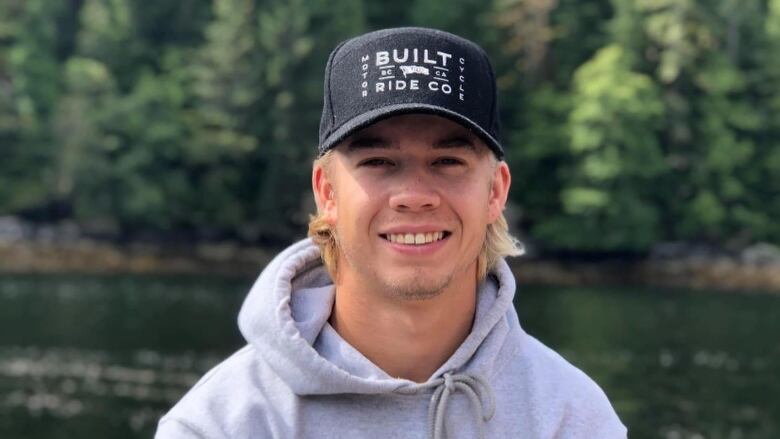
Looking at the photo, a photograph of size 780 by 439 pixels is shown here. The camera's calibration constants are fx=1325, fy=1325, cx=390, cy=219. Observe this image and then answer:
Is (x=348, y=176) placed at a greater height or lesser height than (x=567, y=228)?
greater

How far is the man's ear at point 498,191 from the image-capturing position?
8.72 feet

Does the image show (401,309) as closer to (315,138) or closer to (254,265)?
(254,265)

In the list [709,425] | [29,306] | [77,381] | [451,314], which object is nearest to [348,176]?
[451,314]

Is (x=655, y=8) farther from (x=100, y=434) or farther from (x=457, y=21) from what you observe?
(x=100, y=434)

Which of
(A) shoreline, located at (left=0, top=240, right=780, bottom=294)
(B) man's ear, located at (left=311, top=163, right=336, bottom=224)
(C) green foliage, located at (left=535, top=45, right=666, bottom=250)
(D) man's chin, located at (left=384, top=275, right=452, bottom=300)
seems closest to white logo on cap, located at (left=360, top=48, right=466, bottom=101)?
(B) man's ear, located at (left=311, top=163, right=336, bottom=224)

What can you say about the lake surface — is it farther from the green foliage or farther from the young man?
the young man

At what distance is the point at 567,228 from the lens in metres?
44.3

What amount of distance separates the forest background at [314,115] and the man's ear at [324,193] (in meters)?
39.8

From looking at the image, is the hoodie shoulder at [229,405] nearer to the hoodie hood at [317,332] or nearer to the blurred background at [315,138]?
the hoodie hood at [317,332]

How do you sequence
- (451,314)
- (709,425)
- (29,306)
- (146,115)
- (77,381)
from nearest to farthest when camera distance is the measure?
(451,314) → (709,425) → (77,381) → (29,306) → (146,115)

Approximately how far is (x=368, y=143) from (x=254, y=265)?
1505 inches

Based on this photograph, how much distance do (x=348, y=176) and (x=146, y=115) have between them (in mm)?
41606

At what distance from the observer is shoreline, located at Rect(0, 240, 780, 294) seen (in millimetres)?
38875

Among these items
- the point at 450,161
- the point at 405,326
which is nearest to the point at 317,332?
the point at 405,326
